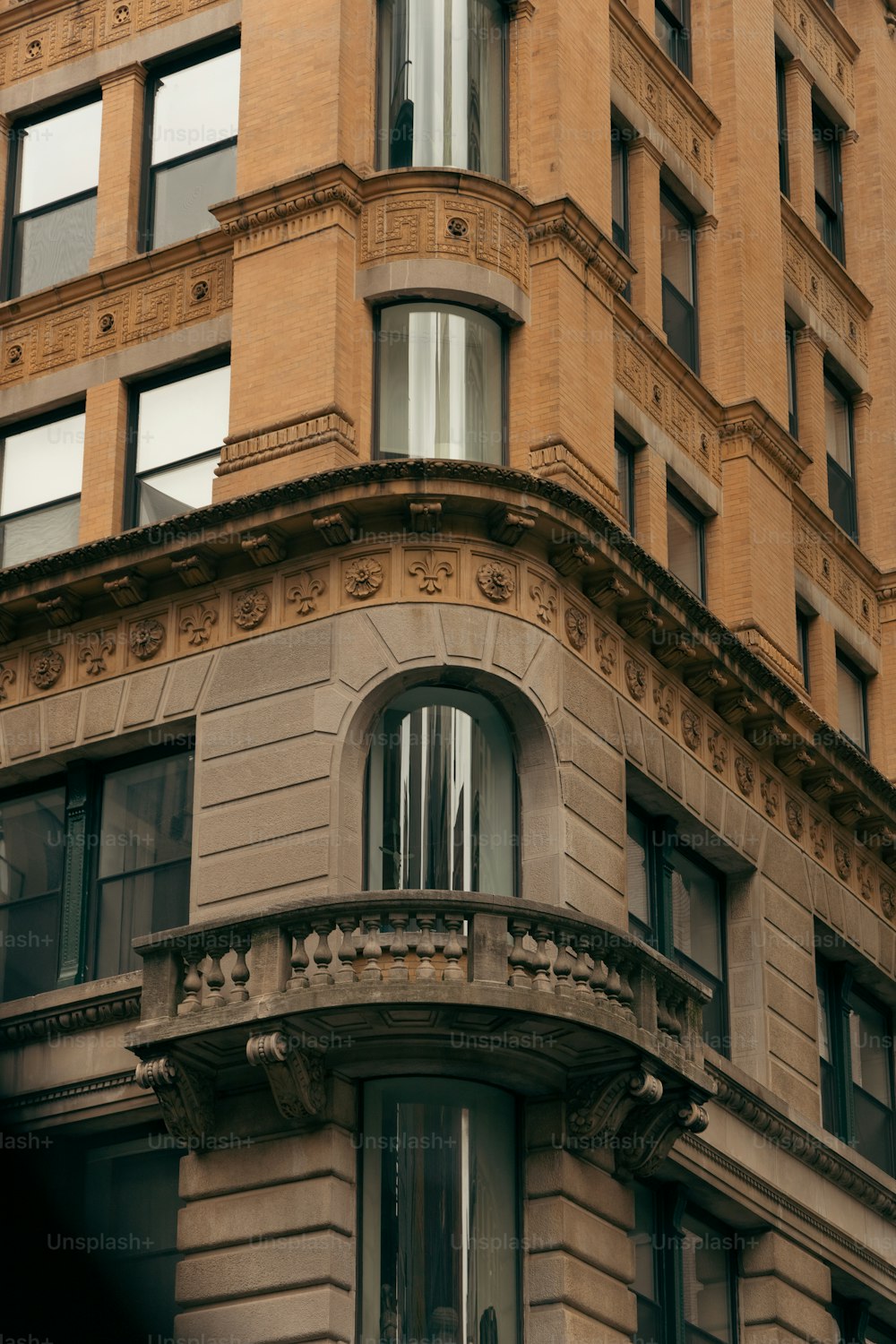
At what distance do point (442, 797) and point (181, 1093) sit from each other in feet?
13.9

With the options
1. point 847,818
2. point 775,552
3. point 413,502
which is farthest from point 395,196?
point 847,818

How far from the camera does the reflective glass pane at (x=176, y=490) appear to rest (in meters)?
33.0

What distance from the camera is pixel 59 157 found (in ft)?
120

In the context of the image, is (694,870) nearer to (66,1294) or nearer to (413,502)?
(413,502)

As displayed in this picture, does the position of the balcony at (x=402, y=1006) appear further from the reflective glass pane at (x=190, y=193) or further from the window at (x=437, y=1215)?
the reflective glass pane at (x=190, y=193)

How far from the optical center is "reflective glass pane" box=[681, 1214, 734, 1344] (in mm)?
31438

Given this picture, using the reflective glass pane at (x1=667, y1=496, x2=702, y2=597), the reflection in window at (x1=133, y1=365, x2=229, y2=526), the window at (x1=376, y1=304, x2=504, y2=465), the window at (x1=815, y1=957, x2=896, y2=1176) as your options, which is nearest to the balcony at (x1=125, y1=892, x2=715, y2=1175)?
the window at (x1=376, y1=304, x2=504, y2=465)

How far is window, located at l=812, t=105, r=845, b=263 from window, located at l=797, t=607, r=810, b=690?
7.60m

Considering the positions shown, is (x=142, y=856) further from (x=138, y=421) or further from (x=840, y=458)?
(x=840, y=458)

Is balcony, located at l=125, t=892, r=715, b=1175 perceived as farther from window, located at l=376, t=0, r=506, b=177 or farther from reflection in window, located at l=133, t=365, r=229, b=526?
window, located at l=376, t=0, r=506, b=177

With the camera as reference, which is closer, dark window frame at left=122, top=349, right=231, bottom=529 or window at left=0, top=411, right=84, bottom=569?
dark window frame at left=122, top=349, right=231, bottom=529

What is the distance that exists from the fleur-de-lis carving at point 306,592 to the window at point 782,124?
48.6ft

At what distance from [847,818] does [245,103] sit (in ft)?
40.2

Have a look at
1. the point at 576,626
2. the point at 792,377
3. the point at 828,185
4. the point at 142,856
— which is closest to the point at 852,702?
the point at 792,377
